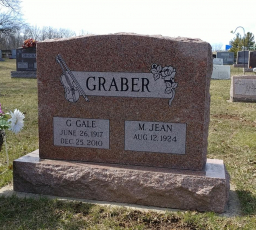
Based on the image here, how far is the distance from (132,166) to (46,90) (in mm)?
1170

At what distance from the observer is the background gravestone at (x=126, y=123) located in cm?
317

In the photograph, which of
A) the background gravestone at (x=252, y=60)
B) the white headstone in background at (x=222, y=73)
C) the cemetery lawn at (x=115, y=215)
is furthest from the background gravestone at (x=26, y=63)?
the background gravestone at (x=252, y=60)

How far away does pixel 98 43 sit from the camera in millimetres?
3348

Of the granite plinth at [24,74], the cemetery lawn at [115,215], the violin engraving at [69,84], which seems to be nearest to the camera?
the cemetery lawn at [115,215]

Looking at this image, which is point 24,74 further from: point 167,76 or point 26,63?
point 167,76

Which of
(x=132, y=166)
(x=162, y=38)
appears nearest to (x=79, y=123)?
(x=132, y=166)

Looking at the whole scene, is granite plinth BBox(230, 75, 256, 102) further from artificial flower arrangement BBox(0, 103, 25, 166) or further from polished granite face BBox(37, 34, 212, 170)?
artificial flower arrangement BBox(0, 103, 25, 166)

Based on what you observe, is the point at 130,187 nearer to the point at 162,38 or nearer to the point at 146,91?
the point at 146,91

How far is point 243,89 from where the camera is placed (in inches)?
395

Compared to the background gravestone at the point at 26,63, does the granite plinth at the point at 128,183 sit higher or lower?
lower

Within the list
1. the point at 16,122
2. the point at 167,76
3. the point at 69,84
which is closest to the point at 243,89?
the point at 167,76

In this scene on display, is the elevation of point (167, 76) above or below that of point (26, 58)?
below

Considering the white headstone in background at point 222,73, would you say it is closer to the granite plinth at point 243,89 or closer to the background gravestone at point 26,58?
the granite plinth at point 243,89

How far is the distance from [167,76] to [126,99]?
0.46m
